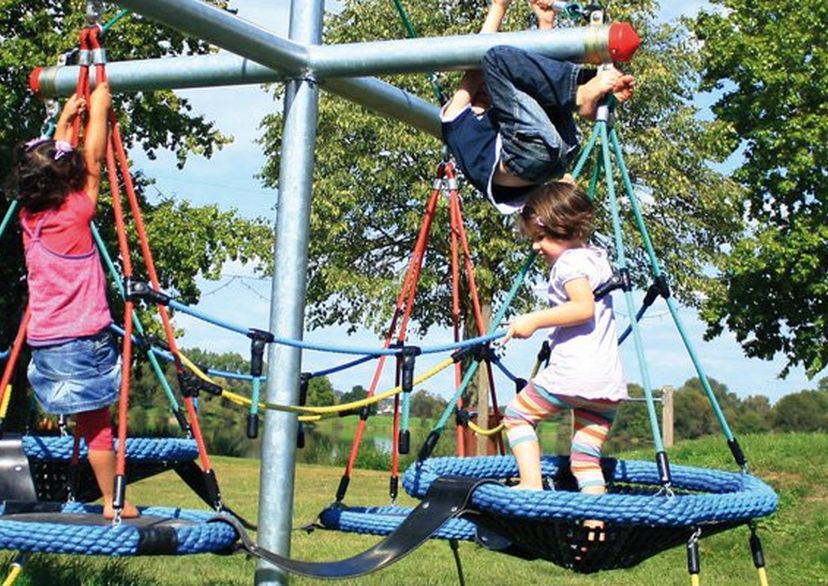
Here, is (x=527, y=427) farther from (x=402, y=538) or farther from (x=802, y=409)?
(x=802, y=409)

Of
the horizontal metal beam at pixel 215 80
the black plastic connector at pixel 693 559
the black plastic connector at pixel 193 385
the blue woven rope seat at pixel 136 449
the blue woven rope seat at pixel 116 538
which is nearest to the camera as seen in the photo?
the blue woven rope seat at pixel 116 538

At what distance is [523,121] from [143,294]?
4.64 feet

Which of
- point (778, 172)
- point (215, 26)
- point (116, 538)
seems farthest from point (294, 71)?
point (778, 172)

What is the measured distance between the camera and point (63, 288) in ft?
13.2

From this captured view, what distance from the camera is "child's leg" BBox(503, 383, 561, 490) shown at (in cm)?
402

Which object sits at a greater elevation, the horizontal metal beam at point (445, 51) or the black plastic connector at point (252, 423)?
the horizontal metal beam at point (445, 51)

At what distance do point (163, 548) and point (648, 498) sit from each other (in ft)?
4.64

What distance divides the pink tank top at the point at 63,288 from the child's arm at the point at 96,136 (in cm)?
12

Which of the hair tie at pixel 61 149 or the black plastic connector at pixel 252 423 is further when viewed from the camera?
the hair tie at pixel 61 149

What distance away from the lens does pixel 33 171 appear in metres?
4.04

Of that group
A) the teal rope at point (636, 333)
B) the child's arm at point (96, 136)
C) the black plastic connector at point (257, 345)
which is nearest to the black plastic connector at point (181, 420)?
the child's arm at point (96, 136)

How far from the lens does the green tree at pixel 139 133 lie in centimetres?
1795

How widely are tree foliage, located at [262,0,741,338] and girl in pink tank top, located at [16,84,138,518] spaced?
16.1 metres

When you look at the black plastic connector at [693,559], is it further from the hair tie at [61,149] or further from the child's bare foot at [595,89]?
the hair tie at [61,149]
